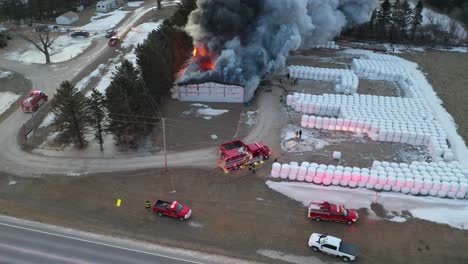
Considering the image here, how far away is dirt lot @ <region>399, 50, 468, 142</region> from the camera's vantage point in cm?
4419

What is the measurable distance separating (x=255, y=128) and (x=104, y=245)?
2032 cm

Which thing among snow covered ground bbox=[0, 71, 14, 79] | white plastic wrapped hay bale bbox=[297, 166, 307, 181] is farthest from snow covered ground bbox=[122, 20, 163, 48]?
white plastic wrapped hay bale bbox=[297, 166, 307, 181]

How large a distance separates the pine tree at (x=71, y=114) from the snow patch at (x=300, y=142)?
1911cm

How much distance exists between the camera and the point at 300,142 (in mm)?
37750

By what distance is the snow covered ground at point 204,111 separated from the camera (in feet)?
141

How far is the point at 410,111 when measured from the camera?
138 ft

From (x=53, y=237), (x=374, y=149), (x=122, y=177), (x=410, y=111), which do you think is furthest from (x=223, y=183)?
(x=410, y=111)

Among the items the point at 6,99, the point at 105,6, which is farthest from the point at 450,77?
the point at 105,6

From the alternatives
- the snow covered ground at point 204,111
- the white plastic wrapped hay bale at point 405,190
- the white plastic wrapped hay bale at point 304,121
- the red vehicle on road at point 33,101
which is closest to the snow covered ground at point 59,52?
the red vehicle on road at point 33,101

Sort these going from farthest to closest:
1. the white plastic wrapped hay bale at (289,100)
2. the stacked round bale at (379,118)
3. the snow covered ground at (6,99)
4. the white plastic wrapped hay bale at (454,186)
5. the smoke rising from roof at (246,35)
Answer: the smoke rising from roof at (246,35) < the white plastic wrapped hay bale at (289,100) < the snow covered ground at (6,99) < the stacked round bale at (379,118) < the white plastic wrapped hay bale at (454,186)

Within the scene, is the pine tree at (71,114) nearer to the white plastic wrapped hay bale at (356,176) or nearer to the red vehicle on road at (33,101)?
the red vehicle on road at (33,101)

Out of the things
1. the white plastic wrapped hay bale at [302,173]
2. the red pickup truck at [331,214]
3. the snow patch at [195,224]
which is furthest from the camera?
the white plastic wrapped hay bale at [302,173]

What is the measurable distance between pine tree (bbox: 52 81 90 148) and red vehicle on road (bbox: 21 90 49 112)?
853 cm

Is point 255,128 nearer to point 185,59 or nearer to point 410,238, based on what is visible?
point 410,238
